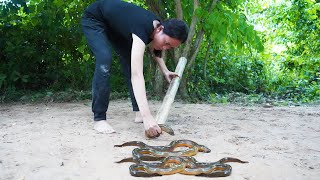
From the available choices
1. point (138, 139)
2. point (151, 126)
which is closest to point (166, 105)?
point (138, 139)

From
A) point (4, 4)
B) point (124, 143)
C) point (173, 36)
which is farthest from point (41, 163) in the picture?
point (4, 4)

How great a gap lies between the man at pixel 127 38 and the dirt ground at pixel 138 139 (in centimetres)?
41

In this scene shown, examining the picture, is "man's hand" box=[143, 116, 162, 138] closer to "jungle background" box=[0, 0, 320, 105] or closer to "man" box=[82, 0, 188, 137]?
"man" box=[82, 0, 188, 137]

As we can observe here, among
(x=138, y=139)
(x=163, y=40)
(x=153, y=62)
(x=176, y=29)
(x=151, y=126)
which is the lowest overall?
(x=138, y=139)

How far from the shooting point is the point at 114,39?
4.56 metres

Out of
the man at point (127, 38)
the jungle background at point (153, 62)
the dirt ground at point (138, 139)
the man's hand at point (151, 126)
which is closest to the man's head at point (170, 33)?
the man at point (127, 38)

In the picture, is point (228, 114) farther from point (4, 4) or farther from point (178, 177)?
point (4, 4)

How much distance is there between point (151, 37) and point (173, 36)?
30cm

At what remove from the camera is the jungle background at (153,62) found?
267 inches

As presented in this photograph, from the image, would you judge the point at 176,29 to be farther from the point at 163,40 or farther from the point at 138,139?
the point at 138,139

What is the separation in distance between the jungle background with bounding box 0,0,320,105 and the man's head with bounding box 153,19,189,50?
277 centimetres

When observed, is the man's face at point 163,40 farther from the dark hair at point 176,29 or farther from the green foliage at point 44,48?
the green foliage at point 44,48

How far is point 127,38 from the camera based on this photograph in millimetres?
4094

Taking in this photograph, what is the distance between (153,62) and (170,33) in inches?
164
